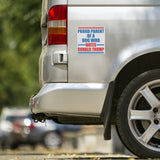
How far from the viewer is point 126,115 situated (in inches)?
291

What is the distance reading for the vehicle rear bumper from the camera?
7254 mm

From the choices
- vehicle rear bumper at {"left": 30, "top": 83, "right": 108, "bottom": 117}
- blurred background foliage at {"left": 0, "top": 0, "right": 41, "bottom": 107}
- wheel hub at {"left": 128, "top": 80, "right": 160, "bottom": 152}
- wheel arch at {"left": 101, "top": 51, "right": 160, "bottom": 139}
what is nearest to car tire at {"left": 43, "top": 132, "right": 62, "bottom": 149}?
blurred background foliage at {"left": 0, "top": 0, "right": 41, "bottom": 107}

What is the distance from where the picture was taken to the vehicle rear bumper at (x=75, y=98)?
7.25m

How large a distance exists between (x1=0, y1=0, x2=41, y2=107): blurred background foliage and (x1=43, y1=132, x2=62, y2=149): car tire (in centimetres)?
299

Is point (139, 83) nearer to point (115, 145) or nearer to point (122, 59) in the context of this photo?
point (122, 59)

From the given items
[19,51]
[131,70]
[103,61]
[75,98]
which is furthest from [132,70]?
[19,51]

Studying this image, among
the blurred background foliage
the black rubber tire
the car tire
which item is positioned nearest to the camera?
the black rubber tire

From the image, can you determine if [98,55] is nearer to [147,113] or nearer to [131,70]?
[131,70]

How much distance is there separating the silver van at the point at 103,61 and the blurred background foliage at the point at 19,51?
9.23 metres

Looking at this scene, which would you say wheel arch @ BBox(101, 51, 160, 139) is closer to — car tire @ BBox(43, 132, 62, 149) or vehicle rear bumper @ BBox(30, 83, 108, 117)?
vehicle rear bumper @ BBox(30, 83, 108, 117)

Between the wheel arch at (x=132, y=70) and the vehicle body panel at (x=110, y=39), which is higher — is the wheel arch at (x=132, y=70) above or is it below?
below

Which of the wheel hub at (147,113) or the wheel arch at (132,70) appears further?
the wheel arch at (132,70)

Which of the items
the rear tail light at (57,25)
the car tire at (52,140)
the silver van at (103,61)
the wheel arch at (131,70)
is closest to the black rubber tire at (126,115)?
the silver van at (103,61)

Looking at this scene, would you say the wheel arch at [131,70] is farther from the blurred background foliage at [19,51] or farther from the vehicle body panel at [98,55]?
the blurred background foliage at [19,51]
